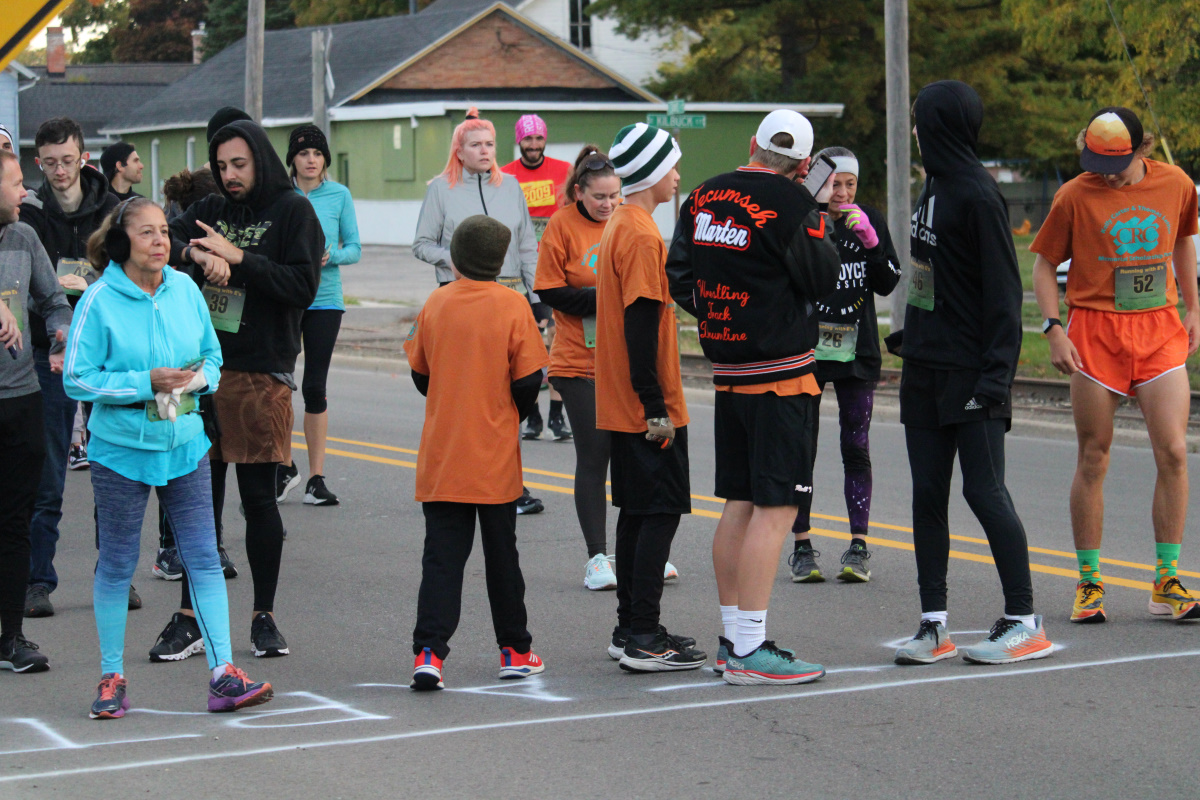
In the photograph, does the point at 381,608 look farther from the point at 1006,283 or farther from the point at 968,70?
the point at 968,70

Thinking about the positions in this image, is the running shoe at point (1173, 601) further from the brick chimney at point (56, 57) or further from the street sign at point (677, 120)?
the brick chimney at point (56, 57)

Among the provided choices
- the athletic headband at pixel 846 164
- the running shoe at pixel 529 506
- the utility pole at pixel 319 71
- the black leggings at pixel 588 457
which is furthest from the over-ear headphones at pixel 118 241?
the utility pole at pixel 319 71

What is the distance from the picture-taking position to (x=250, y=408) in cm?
626

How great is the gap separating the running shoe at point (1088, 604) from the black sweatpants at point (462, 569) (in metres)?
2.40

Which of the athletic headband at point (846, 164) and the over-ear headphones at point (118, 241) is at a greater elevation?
the athletic headband at point (846, 164)

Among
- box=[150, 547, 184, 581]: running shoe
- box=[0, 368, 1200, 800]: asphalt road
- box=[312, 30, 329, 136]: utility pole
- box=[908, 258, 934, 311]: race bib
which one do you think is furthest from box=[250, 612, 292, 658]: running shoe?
box=[312, 30, 329, 136]: utility pole

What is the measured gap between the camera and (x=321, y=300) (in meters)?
9.50

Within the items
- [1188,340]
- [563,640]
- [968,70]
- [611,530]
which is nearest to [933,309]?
[1188,340]

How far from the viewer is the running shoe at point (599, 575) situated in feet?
24.3

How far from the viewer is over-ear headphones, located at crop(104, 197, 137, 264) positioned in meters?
5.46

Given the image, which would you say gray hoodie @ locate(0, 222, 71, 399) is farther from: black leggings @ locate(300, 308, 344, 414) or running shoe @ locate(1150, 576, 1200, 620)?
running shoe @ locate(1150, 576, 1200, 620)

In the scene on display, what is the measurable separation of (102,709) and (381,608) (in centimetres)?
193

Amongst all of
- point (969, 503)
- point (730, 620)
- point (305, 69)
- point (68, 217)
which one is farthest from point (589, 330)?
point (305, 69)

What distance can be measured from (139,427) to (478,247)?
139cm
